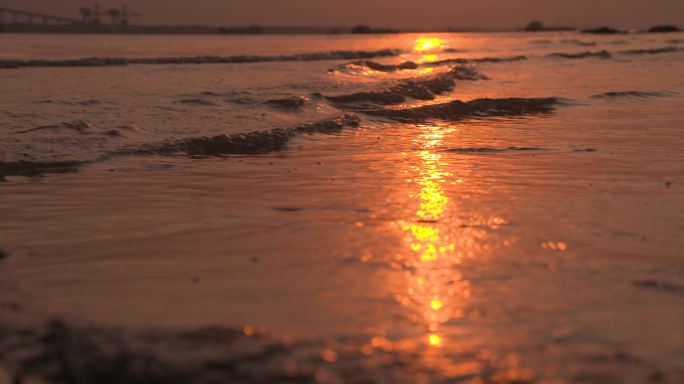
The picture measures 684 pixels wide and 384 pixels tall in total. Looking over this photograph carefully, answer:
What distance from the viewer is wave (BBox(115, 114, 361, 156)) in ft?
24.2

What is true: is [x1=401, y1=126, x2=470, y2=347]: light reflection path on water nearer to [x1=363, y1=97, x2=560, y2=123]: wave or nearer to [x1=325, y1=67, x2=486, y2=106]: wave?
[x1=363, y1=97, x2=560, y2=123]: wave

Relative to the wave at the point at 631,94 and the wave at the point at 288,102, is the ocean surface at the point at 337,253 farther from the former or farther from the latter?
the wave at the point at 631,94

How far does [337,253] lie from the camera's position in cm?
374

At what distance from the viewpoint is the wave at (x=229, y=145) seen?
7.36 metres

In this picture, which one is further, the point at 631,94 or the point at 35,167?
the point at 631,94

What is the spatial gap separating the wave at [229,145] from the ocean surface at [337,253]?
4 cm

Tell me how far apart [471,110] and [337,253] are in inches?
333

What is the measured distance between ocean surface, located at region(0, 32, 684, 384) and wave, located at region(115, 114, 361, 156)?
0.04 meters

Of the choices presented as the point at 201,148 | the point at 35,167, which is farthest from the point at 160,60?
the point at 35,167

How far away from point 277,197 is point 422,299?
2.39m

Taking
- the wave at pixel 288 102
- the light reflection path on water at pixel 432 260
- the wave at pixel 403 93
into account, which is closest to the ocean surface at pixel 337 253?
the light reflection path on water at pixel 432 260

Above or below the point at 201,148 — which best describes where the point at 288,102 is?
above

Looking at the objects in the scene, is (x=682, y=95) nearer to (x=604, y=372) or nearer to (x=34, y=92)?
(x=34, y=92)

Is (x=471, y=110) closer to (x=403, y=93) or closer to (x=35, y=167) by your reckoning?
(x=403, y=93)
